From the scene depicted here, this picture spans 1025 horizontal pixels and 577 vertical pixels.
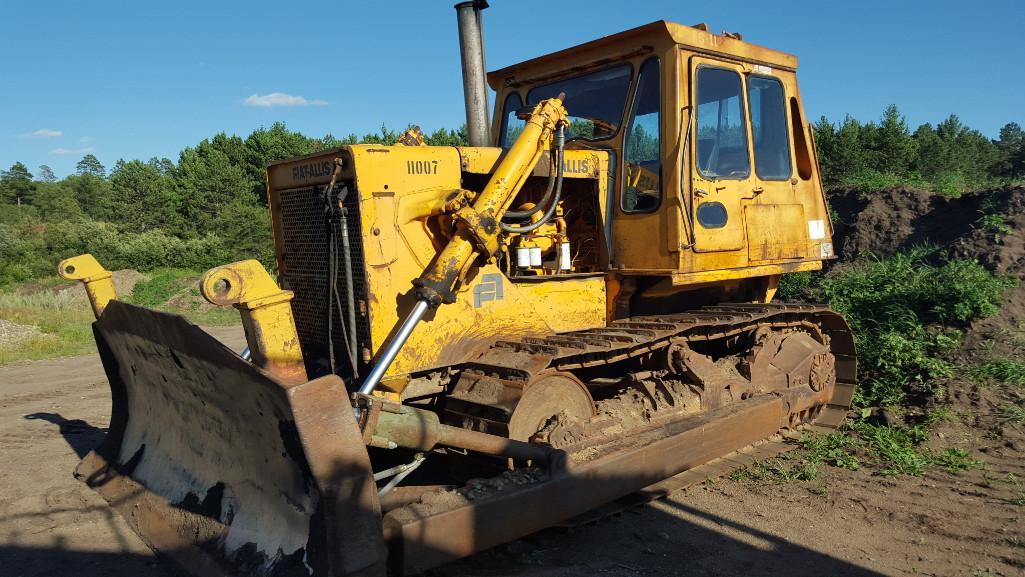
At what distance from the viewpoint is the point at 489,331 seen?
14.1ft

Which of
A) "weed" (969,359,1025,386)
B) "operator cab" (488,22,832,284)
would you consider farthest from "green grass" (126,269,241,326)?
"weed" (969,359,1025,386)

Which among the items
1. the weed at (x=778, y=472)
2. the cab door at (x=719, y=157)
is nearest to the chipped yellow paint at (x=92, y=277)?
the cab door at (x=719, y=157)

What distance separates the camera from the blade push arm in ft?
12.0

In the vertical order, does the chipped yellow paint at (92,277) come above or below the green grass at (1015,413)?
above

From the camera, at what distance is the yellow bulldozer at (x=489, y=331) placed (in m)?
3.15

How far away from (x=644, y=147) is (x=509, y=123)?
1572mm

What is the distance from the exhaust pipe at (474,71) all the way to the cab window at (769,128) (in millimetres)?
2073

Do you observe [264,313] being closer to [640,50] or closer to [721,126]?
[640,50]

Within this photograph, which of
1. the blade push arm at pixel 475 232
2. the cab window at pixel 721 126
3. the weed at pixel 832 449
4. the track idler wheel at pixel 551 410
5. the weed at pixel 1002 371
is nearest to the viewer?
the blade push arm at pixel 475 232

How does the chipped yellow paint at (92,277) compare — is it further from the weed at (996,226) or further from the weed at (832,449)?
the weed at (996,226)

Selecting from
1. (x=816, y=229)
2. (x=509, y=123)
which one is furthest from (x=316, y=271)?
(x=816, y=229)

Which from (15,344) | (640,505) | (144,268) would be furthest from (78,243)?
(640,505)

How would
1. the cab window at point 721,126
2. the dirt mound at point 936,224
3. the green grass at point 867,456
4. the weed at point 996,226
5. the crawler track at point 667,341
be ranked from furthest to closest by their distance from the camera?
the weed at point 996,226, the dirt mound at point 936,224, the green grass at point 867,456, the cab window at point 721,126, the crawler track at point 667,341

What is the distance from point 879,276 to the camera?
892 centimetres
